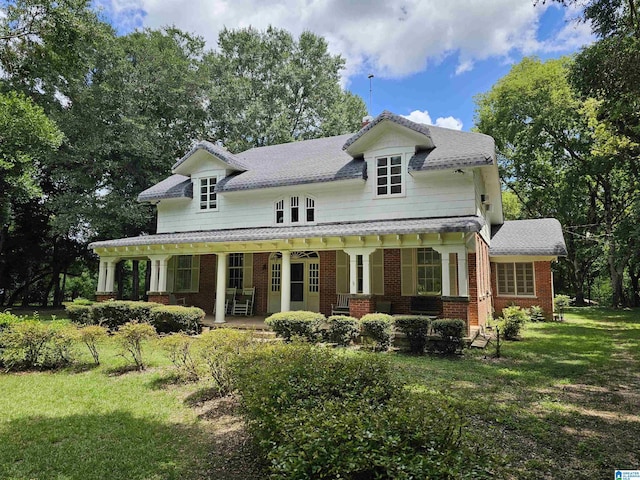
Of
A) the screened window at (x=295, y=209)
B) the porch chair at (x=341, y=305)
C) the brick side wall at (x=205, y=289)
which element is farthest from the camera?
the brick side wall at (x=205, y=289)

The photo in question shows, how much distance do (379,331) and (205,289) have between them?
31.9 ft

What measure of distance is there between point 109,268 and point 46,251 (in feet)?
43.8

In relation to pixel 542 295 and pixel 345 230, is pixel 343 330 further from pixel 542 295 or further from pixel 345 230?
pixel 542 295

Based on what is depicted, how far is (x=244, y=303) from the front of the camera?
1625cm

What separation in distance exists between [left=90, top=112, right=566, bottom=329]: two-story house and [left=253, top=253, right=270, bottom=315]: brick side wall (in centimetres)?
5

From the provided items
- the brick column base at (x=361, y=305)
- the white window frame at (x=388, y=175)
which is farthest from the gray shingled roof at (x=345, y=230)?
the brick column base at (x=361, y=305)

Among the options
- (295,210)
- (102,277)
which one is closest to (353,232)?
(295,210)

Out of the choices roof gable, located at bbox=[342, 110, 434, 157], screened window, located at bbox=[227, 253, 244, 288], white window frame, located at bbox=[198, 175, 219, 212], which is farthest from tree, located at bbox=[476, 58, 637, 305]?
white window frame, located at bbox=[198, 175, 219, 212]

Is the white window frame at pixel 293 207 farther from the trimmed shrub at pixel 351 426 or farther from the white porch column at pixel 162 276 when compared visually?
the trimmed shrub at pixel 351 426

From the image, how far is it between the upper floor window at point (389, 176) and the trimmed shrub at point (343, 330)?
5396mm

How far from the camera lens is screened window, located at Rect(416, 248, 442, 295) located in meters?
14.0

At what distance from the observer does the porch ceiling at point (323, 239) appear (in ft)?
35.6

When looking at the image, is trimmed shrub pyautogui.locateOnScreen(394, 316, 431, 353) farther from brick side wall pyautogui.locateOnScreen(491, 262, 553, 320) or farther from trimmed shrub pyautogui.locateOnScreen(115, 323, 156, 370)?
brick side wall pyautogui.locateOnScreen(491, 262, 553, 320)

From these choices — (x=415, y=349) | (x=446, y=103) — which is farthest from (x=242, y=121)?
(x=415, y=349)
